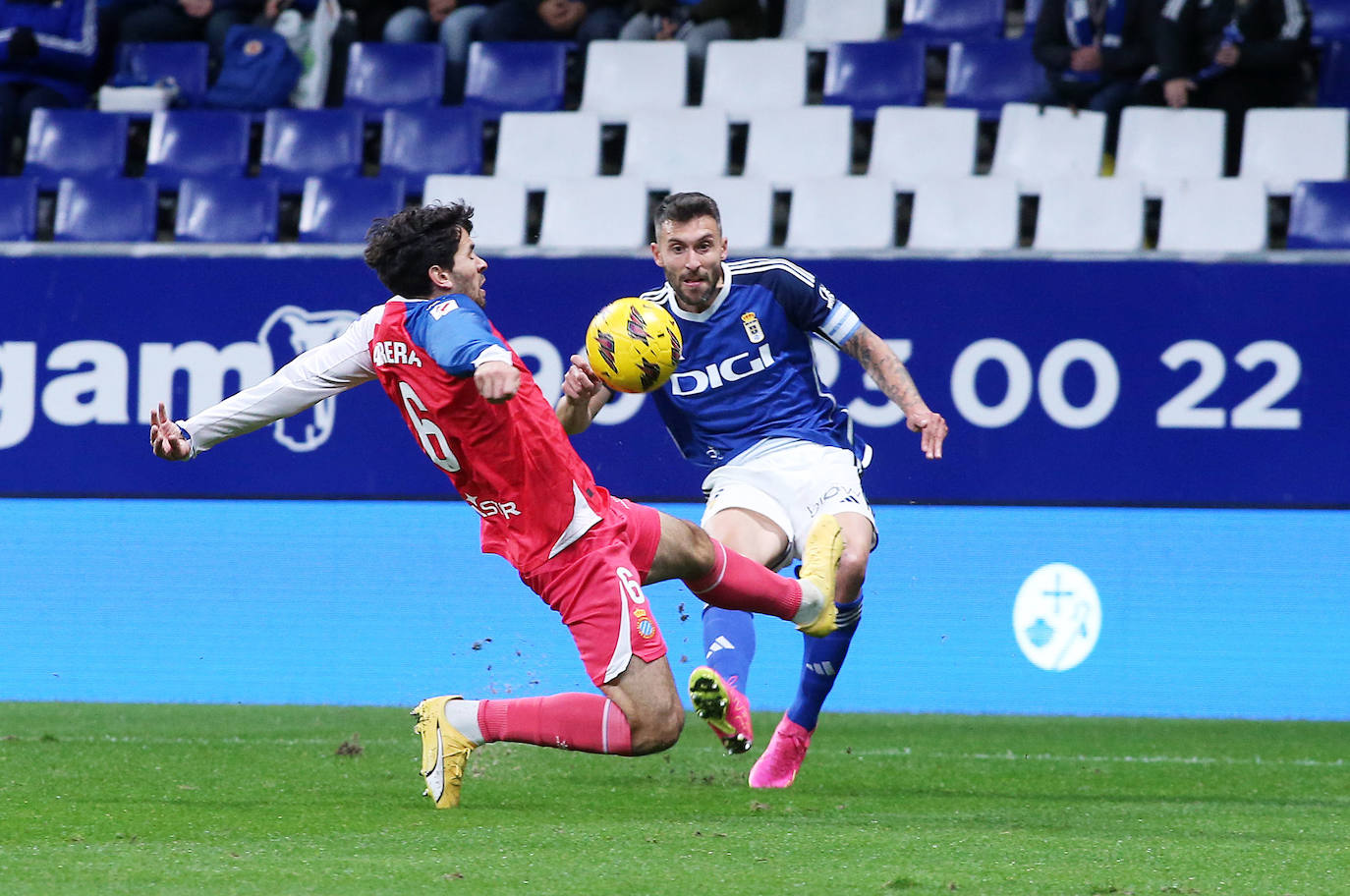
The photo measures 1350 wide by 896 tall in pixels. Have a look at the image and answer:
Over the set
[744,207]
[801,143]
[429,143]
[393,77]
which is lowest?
[744,207]

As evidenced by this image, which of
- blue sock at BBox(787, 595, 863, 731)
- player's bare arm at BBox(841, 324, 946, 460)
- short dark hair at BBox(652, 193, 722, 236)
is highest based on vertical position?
short dark hair at BBox(652, 193, 722, 236)

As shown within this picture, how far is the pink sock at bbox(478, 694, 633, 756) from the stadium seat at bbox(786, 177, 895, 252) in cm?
470

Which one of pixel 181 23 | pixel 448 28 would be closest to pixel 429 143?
pixel 448 28

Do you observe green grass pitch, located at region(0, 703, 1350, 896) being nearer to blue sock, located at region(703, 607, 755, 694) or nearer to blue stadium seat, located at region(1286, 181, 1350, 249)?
blue sock, located at region(703, 607, 755, 694)

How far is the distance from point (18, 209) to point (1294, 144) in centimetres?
694

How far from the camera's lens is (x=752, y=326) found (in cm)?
589

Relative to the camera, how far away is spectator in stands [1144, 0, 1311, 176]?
30.5 feet

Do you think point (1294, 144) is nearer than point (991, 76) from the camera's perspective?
Yes

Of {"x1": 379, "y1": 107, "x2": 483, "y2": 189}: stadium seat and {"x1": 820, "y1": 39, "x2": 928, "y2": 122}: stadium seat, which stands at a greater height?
{"x1": 820, "y1": 39, "x2": 928, "y2": 122}: stadium seat

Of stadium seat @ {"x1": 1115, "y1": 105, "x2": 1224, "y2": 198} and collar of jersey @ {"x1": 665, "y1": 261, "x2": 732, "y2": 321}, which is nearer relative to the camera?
collar of jersey @ {"x1": 665, "y1": 261, "x2": 732, "y2": 321}

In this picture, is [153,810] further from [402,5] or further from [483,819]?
[402,5]

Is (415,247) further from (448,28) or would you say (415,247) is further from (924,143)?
(448,28)

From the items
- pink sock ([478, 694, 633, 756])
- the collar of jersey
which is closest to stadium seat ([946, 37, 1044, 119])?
the collar of jersey

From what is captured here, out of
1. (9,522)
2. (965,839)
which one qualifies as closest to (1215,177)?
(965,839)
